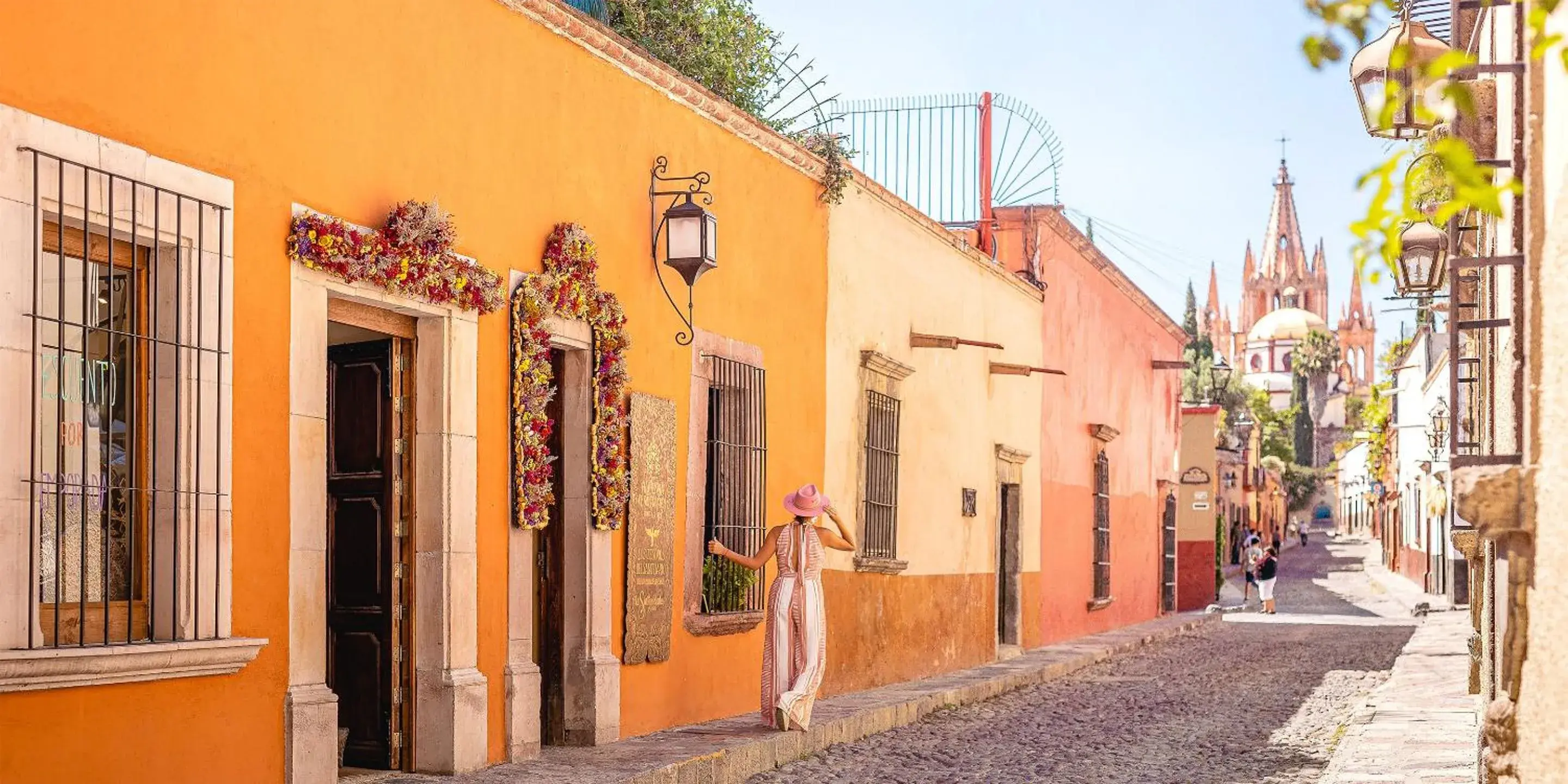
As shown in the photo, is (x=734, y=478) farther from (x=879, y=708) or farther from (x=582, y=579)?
(x=582, y=579)

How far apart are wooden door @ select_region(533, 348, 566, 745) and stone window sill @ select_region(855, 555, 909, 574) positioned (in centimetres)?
443

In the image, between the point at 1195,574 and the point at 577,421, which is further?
the point at 1195,574

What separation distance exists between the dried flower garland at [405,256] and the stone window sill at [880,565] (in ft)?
19.1

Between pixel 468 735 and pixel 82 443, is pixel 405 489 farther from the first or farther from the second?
pixel 82 443

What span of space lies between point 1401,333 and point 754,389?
1324 inches

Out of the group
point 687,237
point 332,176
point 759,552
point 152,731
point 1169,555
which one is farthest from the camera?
point 1169,555

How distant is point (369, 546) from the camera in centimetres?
809

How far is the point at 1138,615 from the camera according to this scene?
26.2 metres

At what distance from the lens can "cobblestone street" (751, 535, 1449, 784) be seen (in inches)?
382

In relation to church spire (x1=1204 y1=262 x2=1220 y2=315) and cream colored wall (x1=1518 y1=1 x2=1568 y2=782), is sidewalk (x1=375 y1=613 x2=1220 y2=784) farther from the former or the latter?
church spire (x1=1204 y1=262 x2=1220 y2=315)

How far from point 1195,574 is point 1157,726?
855 inches

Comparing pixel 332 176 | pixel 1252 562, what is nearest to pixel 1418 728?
pixel 332 176

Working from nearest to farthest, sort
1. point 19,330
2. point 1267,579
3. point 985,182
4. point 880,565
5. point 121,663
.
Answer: point 19,330 < point 121,663 < point 880,565 < point 985,182 < point 1267,579

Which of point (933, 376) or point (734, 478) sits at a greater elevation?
point (933, 376)
